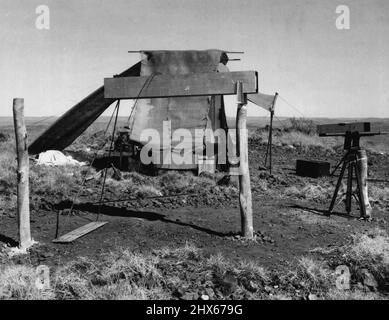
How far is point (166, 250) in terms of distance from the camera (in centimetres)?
596

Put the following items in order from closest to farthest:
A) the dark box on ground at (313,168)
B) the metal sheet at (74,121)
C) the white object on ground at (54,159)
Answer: the metal sheet at (74,121) < the dark box on ground at (313,168) < the white object on ground at (54,159)

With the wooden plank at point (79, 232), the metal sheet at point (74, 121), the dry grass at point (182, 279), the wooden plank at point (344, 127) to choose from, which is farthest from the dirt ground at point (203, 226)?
the metal sheet at point (74, 121)

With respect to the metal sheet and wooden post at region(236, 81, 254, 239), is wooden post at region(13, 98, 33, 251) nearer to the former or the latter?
wooden post at region(236, 81, 254, 239)

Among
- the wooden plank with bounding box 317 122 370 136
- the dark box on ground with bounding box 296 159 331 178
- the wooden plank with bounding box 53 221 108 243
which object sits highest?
the wooden plank with bounding box 317 122 370 136

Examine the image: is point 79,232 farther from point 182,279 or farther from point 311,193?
point 311,193

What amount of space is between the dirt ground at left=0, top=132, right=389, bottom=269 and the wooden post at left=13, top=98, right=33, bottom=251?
0.98ft

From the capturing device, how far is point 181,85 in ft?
21.2

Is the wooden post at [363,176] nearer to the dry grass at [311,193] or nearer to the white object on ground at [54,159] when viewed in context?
the dry grass at [311,193]

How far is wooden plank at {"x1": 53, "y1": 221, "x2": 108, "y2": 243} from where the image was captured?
6473 millimetres

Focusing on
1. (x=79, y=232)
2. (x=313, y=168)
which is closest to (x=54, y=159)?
(x=79, y=232)

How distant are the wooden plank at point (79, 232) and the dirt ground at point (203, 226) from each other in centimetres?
9

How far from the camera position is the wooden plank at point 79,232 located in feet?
21.2

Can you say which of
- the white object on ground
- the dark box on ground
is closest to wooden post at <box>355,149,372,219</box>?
the dark box on ground
